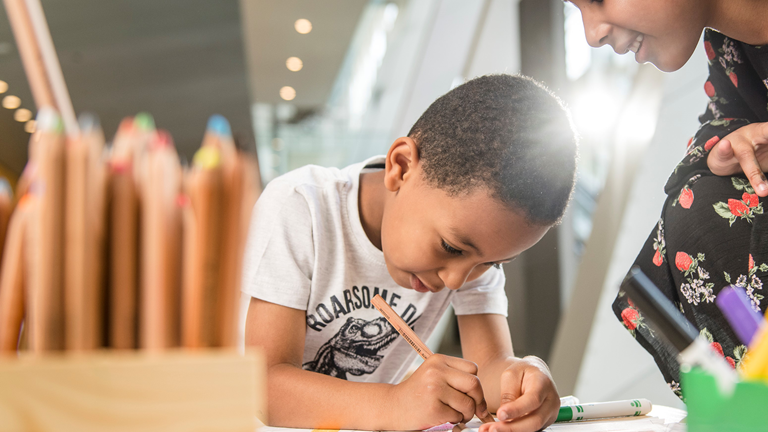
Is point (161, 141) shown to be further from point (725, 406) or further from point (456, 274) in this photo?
point (456, 274)

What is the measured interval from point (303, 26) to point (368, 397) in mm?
2880

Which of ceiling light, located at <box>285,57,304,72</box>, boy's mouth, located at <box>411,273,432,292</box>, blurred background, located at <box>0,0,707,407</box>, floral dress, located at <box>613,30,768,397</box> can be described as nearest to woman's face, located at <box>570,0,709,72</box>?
floral dress, located at <box>613,30,768,397</box>

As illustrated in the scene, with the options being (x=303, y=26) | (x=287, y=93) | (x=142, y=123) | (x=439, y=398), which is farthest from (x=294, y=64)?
(x=142, y=123)

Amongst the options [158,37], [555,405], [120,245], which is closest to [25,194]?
[120,245]

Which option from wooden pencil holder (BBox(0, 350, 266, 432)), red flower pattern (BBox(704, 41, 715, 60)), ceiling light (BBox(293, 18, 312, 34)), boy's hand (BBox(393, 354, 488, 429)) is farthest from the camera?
ceiling light (BBox(293, 18, 312, 34))

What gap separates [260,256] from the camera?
0.63 metres

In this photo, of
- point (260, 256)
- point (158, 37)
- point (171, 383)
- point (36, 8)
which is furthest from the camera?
point (158, 37)

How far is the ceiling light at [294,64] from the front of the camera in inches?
136

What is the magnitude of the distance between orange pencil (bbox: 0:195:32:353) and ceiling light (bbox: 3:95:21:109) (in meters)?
1.41

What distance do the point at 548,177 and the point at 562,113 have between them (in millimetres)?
97

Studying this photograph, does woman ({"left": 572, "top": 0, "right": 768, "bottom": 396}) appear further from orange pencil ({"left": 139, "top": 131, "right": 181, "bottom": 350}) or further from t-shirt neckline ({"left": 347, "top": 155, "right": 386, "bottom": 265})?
orange pencil ({"left": 139, "top": 131, "right": 181, "bottom": 350})

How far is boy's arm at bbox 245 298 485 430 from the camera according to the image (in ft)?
1.55

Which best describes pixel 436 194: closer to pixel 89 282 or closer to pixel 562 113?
pixel 562 113

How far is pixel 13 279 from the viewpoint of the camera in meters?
0.20
